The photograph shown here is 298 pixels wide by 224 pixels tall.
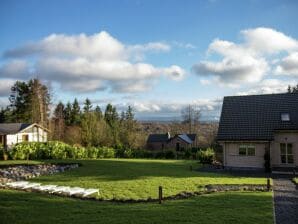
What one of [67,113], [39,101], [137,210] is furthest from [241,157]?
[67,113]

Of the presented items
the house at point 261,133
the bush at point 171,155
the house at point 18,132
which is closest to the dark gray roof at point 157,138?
the house at point 18,132

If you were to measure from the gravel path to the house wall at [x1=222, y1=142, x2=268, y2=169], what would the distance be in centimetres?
661

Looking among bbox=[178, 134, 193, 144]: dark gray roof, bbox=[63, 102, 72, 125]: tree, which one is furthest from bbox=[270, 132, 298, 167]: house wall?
bbox=[63, 102, 72, 125]: tree

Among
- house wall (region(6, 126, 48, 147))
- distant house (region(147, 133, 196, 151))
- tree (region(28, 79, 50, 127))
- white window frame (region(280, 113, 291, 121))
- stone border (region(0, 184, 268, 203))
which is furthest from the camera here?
distant house (region(147, 133, 196, 151))

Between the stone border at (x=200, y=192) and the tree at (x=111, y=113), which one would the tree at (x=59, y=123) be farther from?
the stone border at (x=200, y=192)

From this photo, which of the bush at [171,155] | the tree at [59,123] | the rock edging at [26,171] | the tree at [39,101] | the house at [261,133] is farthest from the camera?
the tree at [59,123]

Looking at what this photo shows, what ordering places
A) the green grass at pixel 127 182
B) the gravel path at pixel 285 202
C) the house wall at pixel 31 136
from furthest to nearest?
the house wall at pixel 31 136 < the green grass at pixel 127 182 < the gravel path at pixel 285 202

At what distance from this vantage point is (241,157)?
1022 inches

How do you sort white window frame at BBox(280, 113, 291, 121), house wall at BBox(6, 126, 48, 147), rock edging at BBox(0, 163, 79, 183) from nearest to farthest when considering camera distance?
rock edging at BBox(0, 163, 79, 183) → white window frame at BBox(280, 113, 291, 121) → house wall at BBox(6, 126, 48, 147)

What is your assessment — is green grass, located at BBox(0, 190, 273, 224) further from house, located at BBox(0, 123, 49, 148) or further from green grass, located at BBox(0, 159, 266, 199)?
house, located at BBox(0, 123, 49, 148)

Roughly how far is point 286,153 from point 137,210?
17373mm

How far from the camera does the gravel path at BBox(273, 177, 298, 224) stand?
1044cm

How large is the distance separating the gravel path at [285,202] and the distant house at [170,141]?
44330 millimetres

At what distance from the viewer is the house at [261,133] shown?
25083 millimetres
